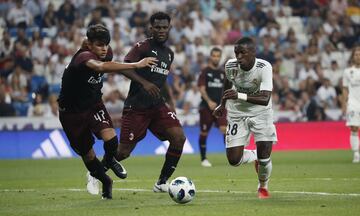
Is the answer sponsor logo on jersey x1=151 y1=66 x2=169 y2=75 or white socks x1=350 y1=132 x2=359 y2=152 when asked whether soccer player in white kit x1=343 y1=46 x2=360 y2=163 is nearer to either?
white socks x1=350 y1=132 x2=359 y2=152

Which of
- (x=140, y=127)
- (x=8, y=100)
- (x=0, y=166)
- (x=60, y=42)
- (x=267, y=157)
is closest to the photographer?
(x=267, y=157)

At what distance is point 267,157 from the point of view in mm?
12453

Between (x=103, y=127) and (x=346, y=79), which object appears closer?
(x=103, y=127)

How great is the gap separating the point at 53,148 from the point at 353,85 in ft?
28.7

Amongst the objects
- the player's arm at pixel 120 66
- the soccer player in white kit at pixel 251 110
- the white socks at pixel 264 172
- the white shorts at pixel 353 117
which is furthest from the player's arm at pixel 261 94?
the white shorts at pixel 353 117

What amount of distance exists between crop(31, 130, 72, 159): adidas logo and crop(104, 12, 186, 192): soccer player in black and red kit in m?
10.5

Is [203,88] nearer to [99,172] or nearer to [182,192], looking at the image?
[99,172]

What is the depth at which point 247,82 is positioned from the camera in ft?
41.7

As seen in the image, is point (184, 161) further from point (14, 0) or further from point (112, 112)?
point (14, 0)

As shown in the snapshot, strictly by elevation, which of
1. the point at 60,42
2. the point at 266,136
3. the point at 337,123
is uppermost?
the point at 266,136

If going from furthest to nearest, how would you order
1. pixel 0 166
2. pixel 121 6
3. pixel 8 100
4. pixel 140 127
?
pixel 121 6 → pixel 8 100 → pixel 0 166 → pixel 140 127

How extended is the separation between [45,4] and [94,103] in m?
17.3

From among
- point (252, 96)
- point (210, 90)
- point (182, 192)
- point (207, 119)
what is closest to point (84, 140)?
point (182, 192)

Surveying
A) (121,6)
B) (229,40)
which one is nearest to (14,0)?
(121,6)
